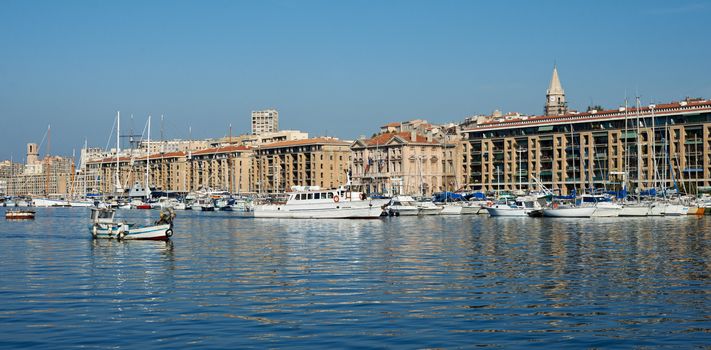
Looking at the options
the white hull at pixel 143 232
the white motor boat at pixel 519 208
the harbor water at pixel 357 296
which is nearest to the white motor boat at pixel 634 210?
the white motor boat at pixel 519 208

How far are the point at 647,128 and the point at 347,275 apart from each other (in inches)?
4557

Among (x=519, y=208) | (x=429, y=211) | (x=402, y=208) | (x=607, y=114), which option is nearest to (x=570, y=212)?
(x=519, y=208)

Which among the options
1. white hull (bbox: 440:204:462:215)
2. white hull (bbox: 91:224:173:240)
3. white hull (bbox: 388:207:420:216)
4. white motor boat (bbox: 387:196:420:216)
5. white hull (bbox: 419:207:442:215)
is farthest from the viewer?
white hull (bbox: 440:204:462:215)

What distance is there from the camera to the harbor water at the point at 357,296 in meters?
22.4

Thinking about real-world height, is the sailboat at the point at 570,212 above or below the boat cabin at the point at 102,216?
below

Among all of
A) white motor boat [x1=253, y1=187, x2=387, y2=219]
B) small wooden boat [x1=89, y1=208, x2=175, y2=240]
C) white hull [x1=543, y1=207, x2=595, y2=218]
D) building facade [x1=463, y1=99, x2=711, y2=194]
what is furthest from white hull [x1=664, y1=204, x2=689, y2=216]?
small wooden boat [x1=89, y1=208, x2=175, y2=240]

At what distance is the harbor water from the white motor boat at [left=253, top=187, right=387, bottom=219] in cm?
4264

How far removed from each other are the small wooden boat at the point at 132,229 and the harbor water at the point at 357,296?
4.60 meters

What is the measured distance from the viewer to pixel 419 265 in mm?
39500

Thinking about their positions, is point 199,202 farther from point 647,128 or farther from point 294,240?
point 294,240

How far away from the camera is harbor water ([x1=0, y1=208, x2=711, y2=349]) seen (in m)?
22.4

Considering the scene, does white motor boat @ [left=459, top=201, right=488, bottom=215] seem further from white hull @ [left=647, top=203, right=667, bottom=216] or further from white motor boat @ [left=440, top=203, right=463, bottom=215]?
white hull @ [left=647, top=203, right=667, bottom=216]

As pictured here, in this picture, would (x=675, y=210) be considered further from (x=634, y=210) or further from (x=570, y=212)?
(x=570, y=212)

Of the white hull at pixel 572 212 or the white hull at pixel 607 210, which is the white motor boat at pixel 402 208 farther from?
the white hull at pixel 607 210
